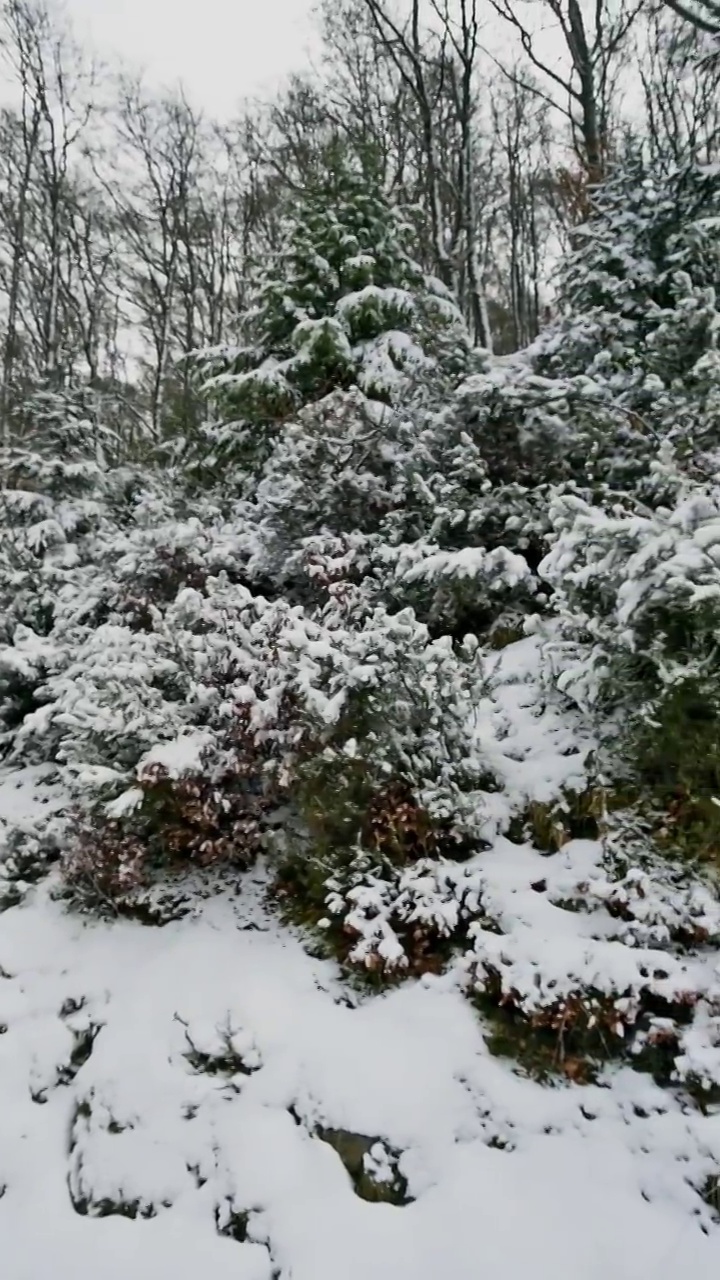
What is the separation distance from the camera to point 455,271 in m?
11.7

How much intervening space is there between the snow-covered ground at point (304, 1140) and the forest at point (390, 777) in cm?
1

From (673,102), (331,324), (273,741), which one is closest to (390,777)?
(273,741)

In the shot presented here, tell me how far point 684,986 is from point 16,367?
→ 60.8 feet

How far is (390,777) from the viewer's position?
3793mm

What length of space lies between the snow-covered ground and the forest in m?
0.01

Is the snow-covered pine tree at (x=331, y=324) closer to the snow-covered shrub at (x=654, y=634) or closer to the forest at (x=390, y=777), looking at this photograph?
the forest at (x=390, y=777)

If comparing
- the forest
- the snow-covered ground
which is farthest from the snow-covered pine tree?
the snow-covered ground

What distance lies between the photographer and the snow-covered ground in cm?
250

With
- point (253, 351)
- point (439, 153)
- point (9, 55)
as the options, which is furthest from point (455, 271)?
point (9, 55)

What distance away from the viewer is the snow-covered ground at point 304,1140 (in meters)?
2.50

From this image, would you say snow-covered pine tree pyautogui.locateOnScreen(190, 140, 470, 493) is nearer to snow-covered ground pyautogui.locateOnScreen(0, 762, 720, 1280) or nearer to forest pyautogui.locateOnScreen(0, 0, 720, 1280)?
forest pyautogui.locateOnScreen(0, 0, 720, 1280)

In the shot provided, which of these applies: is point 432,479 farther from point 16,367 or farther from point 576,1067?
point 16,367

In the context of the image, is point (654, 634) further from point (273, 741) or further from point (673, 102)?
point (673, 102)

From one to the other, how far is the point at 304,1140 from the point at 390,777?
1588mm
